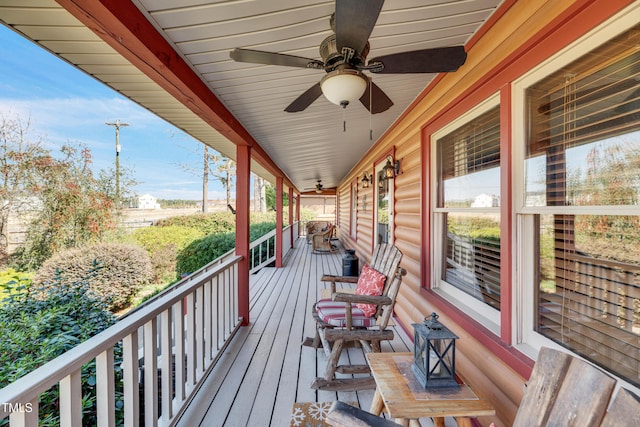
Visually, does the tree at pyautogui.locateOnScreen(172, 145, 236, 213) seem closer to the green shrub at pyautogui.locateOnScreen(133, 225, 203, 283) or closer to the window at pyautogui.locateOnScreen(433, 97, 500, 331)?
the green shrub at pyautogui.locateOnScreen(133, 225, 203, 283)

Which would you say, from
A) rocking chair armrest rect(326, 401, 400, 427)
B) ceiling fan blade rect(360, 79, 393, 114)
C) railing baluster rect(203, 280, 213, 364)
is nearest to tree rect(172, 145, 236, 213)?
railing baluster rect(203, 280, 213, 364)

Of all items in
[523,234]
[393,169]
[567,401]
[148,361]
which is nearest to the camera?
[567,401]

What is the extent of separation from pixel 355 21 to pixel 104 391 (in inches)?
73.7

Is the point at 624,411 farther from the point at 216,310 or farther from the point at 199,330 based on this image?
the point at 216,310

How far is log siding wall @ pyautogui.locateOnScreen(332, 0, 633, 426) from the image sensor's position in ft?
4.23

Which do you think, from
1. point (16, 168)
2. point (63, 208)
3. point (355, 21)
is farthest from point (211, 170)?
point (355, 21)

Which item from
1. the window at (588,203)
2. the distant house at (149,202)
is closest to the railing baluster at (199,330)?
the window at (588,203)

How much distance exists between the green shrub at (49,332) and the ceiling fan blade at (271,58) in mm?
1862

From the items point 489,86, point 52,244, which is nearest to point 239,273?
point 489,86

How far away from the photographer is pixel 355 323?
Answer: 253cm

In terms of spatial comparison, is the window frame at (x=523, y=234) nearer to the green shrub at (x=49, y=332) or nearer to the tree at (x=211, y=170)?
the green shrub at (x=49, y=332)

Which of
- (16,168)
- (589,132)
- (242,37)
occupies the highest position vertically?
(16,168)

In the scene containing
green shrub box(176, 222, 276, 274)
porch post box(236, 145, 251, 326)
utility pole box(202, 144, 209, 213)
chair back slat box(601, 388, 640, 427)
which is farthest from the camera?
utility pole box(202, 144, 209, 213)

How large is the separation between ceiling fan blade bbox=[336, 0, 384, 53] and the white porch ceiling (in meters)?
0.32
